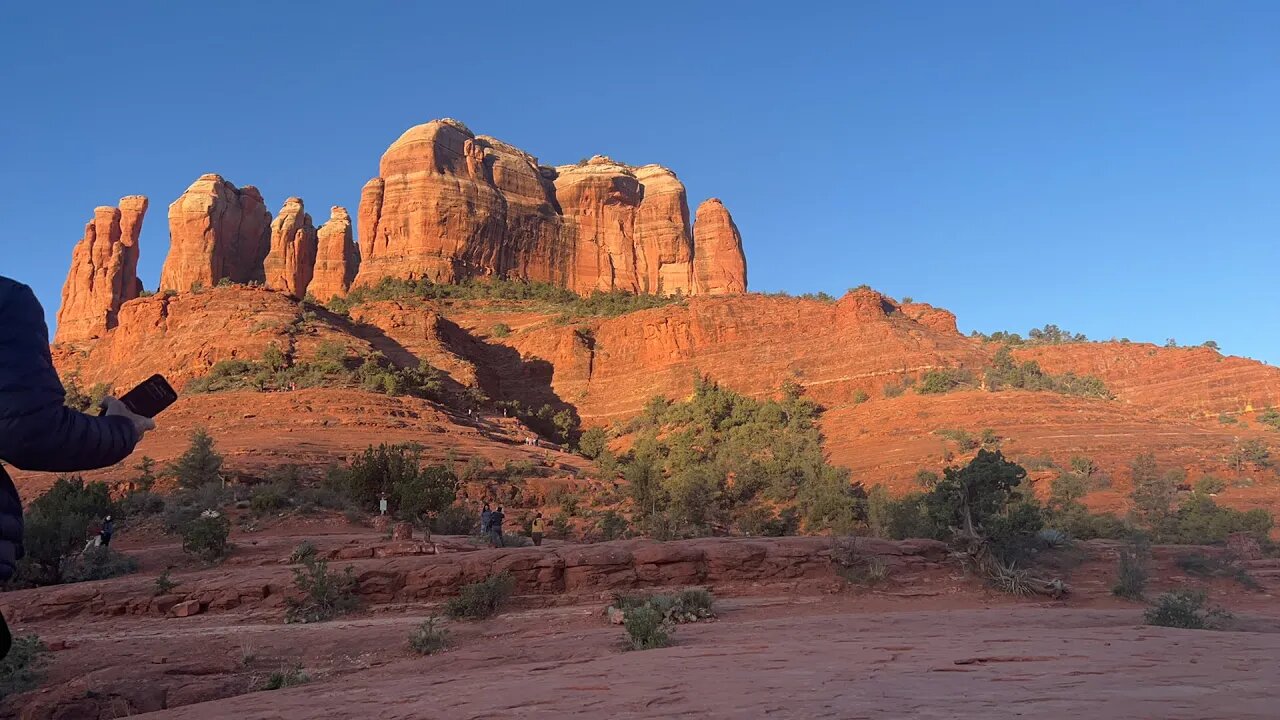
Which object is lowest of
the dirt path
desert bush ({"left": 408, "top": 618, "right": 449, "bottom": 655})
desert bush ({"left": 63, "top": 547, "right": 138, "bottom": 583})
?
desert bush ({"left": 408, "top": 618, "right": 449, "bottom": 655})

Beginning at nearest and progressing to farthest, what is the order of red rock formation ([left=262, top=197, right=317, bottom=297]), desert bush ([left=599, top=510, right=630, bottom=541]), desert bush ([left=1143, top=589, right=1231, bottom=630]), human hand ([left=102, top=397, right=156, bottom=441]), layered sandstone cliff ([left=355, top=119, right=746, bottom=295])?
human hand ([left=102, top=397, right=156, bottom=441]), desert bush ([left=1143, top=589, right=1231, bottom=630]), desert bush ([left=599, top=510, right=630, bottom=541]), layered sandstone cliff ([left=355, top=119, right=746, bottom=295]), red rock formation ([left=262, top=197, right=317, bottom=297])

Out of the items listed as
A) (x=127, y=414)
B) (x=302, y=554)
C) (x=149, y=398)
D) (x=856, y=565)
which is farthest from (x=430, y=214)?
(x=127, y=414)

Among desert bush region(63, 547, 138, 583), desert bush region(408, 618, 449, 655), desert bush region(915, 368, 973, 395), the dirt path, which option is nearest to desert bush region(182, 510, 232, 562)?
desert bush region(63, 547, 138, 583)

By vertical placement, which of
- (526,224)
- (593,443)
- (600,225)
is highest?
(600,225)

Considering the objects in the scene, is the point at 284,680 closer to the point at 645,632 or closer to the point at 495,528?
the point at 645,632

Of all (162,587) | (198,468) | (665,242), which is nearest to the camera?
(162,587)

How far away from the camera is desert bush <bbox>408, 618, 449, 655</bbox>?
9094 mm

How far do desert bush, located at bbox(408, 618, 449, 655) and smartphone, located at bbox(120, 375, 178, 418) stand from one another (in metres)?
7.35

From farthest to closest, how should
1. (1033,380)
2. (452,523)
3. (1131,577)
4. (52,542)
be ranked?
(1033,380) < (452,523) < (52,542) < (1131,577)

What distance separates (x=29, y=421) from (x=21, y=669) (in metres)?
8.31

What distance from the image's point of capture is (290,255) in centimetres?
7931

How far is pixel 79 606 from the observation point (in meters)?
12.1

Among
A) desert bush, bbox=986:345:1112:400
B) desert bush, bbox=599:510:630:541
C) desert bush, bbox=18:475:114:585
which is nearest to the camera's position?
desert bush, bbox=18:475:114:585

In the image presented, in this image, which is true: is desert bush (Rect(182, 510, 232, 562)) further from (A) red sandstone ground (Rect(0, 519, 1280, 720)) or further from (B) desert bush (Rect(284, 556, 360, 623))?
(B) desert bush (Rect(284, 556, 360, 623))
